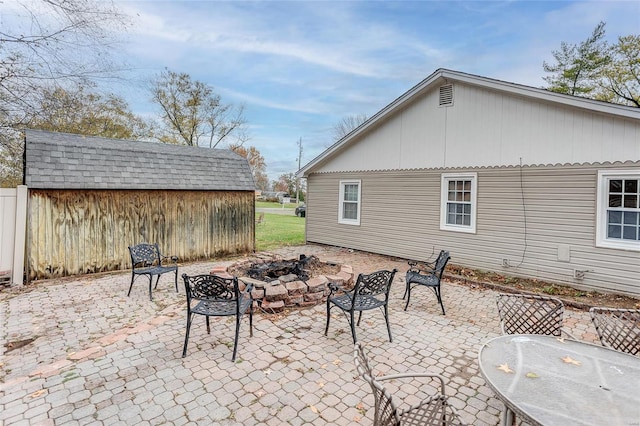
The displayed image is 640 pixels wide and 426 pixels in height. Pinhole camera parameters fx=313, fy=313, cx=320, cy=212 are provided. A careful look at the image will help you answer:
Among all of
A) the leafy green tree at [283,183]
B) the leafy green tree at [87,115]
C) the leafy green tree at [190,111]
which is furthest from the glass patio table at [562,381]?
the leafy green tree at [283,183]

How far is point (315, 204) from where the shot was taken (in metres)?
12.4

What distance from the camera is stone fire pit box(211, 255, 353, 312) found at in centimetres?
539

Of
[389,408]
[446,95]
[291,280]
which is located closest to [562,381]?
[389,408]

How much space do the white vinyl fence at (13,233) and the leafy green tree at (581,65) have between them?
2411 centimetres

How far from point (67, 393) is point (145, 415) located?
0.98 m

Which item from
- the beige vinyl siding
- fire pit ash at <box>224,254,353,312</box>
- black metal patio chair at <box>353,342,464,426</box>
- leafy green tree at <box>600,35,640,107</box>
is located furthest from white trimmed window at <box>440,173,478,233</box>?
leafy green tree at <box>600,35,640,107</box>

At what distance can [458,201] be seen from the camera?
868 centimetres

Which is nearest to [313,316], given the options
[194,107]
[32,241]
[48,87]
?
[48,87]

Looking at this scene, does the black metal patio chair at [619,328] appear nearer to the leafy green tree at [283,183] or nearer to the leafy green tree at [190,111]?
the leafy green tree at [190,111]

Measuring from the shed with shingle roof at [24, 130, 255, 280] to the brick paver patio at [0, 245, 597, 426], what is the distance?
1590 mm

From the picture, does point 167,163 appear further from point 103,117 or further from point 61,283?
point 103,117

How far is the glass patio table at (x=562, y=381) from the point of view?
1.83 metres

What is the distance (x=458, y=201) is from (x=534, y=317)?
18.3 ft

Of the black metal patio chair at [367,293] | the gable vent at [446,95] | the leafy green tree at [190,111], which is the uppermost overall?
the leafy green tree at [190,111]
